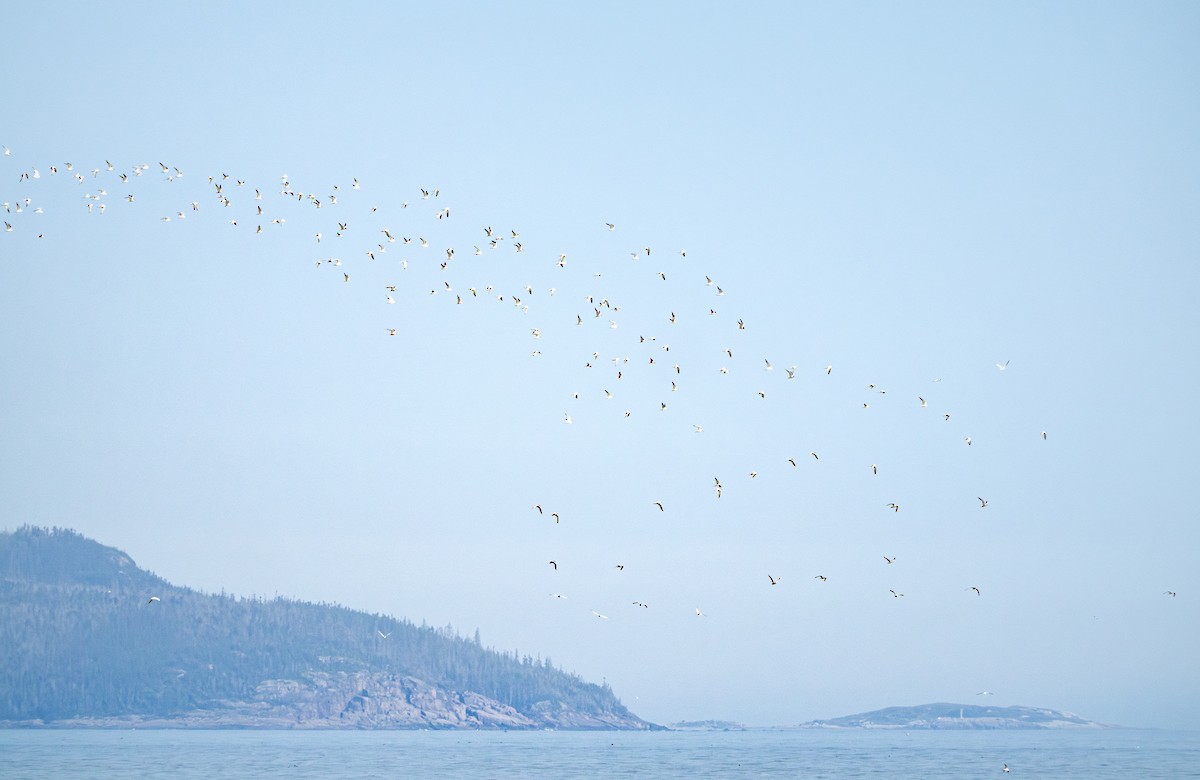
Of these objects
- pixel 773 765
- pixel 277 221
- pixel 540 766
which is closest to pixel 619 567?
pixel 277 221

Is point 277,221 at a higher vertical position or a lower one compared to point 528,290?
higher

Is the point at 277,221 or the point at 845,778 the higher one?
the point at 277,221

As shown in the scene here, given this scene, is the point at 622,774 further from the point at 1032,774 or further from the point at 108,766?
the point at 108,766

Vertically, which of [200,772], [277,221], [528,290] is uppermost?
[277,221]

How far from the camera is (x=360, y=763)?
613ft

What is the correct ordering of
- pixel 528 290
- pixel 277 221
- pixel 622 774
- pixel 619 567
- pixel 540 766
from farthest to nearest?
1. pixel 540 766
2. pixel 622 774
3. pixel 619 567
4. pixel 277 221
5. pixel 528 290

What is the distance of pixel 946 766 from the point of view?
195000mm

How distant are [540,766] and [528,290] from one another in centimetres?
13364

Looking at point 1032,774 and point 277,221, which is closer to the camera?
point 277,221

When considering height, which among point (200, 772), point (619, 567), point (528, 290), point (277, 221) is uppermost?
point (277, 221)

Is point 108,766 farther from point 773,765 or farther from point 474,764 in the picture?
point 773,765

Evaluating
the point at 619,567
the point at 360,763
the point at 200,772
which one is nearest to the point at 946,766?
the point at 360,763

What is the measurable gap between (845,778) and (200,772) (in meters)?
77.9

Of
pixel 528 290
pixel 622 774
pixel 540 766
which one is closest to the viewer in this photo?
pixel 528 290
